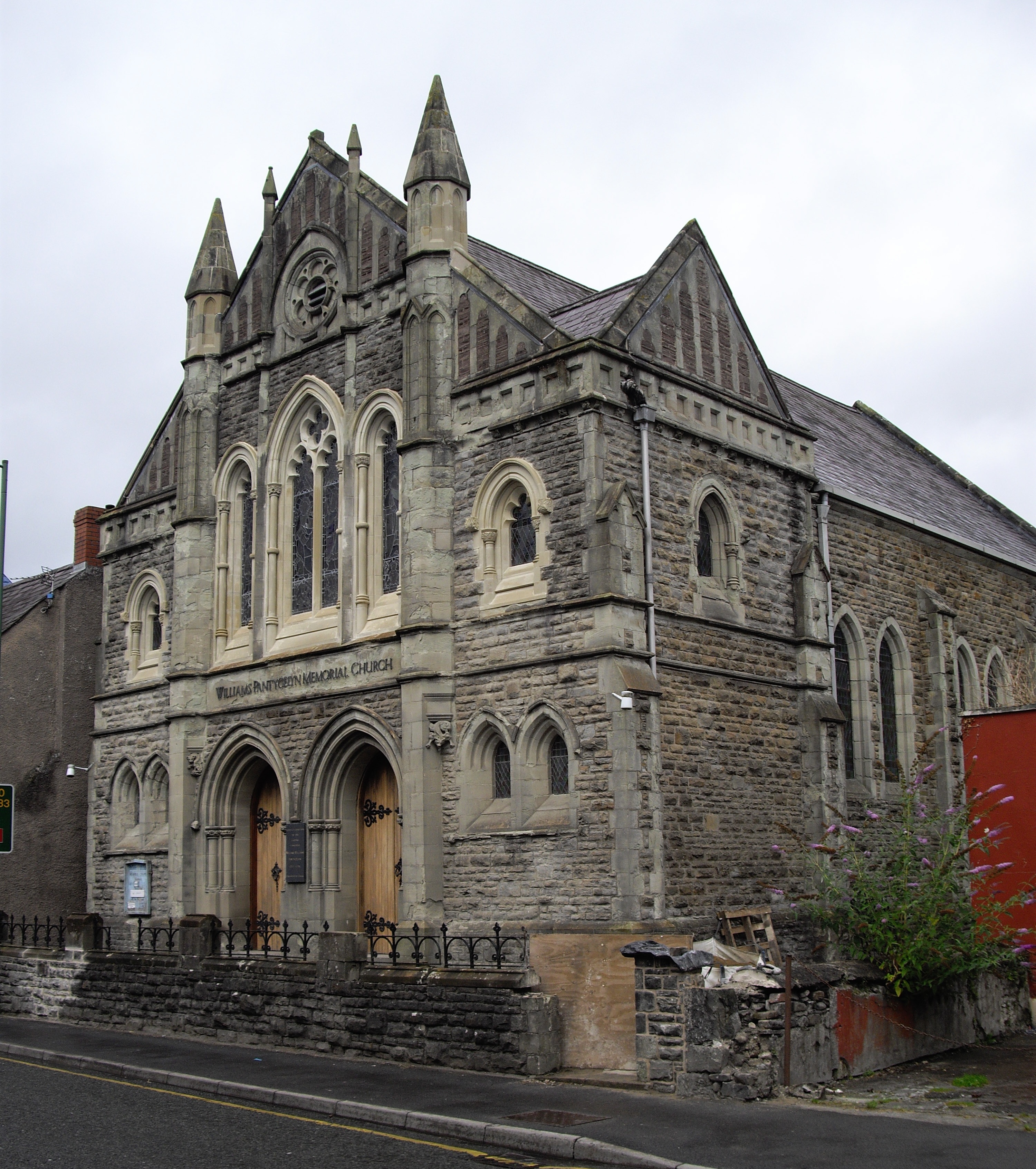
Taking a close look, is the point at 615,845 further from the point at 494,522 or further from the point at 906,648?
the point at 906,648

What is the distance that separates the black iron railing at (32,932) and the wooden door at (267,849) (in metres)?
3.05

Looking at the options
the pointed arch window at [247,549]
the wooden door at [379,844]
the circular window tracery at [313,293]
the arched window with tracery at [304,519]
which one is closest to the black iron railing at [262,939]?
the wooden door at [379,844]

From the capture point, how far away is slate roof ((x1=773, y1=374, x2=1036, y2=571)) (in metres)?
23.7

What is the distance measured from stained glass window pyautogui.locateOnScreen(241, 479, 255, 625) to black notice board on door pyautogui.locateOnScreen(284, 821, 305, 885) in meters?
3.92

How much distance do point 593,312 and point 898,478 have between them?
1048 cm

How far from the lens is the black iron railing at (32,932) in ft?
69.6

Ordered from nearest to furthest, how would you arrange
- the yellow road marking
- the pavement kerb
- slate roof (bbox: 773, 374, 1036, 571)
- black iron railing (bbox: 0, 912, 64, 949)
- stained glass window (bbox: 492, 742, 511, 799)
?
the pavement kerb < the yellow road marking < stained glass window (bbox: 492, 742, 511, 799) < black iron railing (bbox: 0, 912, 64, 949) < slate roof (bbox: 773, 374, 1036, 571)

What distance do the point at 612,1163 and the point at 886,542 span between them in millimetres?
14770

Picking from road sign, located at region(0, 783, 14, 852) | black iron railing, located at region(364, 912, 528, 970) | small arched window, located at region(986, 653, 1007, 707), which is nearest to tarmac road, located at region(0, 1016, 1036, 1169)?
A: black iron railing, located at region(364, 912, 528, 970)

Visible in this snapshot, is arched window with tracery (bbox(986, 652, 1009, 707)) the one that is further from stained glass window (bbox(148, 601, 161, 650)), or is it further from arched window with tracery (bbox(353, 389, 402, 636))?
stained glass window (bbox(148, 601, 161, 650))

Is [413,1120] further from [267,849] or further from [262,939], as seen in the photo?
[267,849]

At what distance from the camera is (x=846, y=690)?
69.8ft

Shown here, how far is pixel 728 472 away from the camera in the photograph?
744 inches

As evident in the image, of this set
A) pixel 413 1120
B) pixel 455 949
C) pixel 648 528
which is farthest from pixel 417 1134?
pixel 648 528
